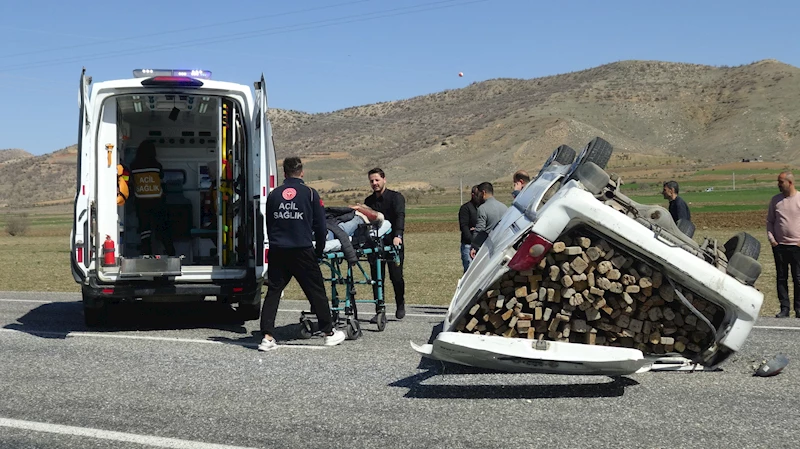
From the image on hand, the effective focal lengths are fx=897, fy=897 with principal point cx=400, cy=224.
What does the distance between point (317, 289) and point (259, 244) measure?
1.26 m

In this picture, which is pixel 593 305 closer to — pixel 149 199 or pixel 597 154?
pixel 597 154

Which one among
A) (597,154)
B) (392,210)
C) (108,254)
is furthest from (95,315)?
(597,154)

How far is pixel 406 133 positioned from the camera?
458ft

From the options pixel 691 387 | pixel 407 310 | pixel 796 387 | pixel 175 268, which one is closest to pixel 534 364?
pixel 691 387

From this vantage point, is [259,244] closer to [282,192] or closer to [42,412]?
[282,192]

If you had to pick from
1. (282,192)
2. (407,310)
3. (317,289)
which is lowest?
(407,310)

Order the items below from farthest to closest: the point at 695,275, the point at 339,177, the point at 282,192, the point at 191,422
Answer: the point at 339,177 → the point at 282,192 → the point at 695,275 → the point at 191,422

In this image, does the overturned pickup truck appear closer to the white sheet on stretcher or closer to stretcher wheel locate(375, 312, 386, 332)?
the white sheet on stretcher

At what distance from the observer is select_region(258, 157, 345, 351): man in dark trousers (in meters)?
8.45

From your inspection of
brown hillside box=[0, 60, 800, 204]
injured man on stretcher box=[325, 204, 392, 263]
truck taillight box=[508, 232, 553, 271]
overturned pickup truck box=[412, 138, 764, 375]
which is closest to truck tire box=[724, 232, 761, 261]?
overturned pickup truck box=[412, 138, 764, 375]

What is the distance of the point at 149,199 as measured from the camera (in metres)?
11.5

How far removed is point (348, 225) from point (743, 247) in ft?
13.7

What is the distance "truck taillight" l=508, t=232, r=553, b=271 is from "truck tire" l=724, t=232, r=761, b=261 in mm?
1420

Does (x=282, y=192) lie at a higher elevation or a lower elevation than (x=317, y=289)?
higher
